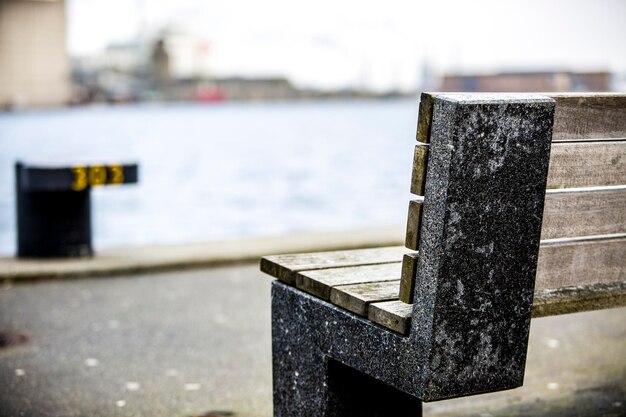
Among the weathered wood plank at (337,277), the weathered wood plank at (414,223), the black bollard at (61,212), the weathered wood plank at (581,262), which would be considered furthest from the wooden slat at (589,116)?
the black bollard at (61,212)

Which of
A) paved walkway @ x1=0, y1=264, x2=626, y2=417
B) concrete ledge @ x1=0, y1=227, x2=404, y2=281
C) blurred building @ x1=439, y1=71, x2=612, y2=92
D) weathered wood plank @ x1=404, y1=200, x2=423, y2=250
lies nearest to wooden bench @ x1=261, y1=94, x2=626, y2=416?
weathered wood plank @ x1=404, y1=200, x2=423, y2=250

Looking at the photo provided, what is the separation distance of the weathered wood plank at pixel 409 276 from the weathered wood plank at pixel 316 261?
2.04 ft

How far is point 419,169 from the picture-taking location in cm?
252

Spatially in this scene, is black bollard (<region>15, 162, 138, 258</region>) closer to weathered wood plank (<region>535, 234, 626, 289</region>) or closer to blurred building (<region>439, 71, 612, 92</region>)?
weathered wood plank (<region>535, 234, 626, 289</region>)

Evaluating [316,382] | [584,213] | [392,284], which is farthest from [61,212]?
[584,213]

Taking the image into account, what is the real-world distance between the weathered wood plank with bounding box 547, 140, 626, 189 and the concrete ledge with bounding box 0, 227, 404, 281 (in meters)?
4.99

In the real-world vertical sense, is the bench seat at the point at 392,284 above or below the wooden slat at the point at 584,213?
below

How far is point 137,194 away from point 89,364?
Result: 107 feet

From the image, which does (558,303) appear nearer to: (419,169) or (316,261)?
(419,169)

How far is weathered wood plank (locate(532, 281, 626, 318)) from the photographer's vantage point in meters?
2.85

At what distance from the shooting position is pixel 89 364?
4785 millimetres

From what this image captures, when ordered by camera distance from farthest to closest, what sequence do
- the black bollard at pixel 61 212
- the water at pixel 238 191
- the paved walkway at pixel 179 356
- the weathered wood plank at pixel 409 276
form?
the water at pixel 238 191 < the black bollard at pixel 61 212 < the paved walkway at pixel 179 356 < the weathered wood plank at pixel 409 276

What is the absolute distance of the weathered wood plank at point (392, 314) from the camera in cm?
264

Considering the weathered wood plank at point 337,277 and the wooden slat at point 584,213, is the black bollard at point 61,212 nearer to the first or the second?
the weathered wood plank at point 337,277
